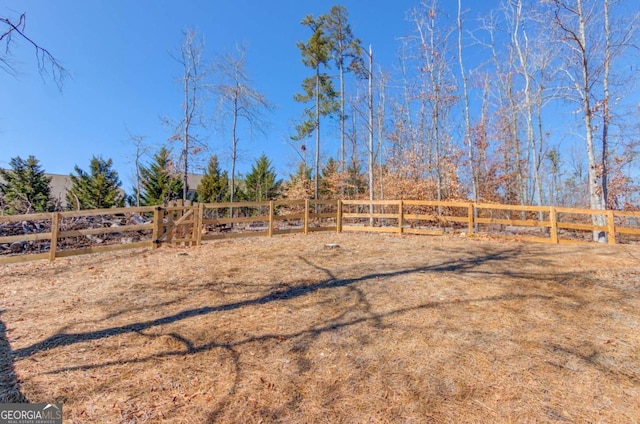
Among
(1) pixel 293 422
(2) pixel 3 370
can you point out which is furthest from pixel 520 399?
(2) pixel 3 370

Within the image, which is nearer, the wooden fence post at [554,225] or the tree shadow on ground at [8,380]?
the tree shadow on ground at [8,380]

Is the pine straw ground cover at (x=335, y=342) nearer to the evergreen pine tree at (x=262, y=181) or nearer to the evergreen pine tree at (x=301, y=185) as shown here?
the evergreen pine tree at (x=301, y=185)

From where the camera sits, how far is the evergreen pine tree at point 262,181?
30.2 meters

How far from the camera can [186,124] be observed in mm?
14000

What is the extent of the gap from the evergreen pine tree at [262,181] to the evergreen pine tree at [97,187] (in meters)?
11.5

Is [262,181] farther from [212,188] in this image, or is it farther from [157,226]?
[157,226]

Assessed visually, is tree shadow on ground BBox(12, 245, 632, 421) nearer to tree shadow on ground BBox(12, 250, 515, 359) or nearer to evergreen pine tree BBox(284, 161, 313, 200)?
tree shadow on ground BBox(12, 250, 515, 359)

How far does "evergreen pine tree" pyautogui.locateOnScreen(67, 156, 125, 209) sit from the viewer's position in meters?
24.6

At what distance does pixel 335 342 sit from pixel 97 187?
95.3ft

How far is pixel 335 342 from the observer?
3.15 metres

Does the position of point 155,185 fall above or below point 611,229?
above

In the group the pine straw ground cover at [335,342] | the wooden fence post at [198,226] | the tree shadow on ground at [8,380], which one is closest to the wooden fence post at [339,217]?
the wooden fence post at [198,226]

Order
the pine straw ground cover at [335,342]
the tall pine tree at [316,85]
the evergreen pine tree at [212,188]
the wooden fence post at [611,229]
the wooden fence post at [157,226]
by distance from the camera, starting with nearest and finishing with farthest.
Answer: the pine straw ground cover at [335,342], the wooden fence post at [157,226], the wooden fence post at [611,229], the tall pine tree at [316,85], the evergreen pine tree at [212,188]

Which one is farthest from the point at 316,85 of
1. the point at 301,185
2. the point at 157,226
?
the point at 157,226
